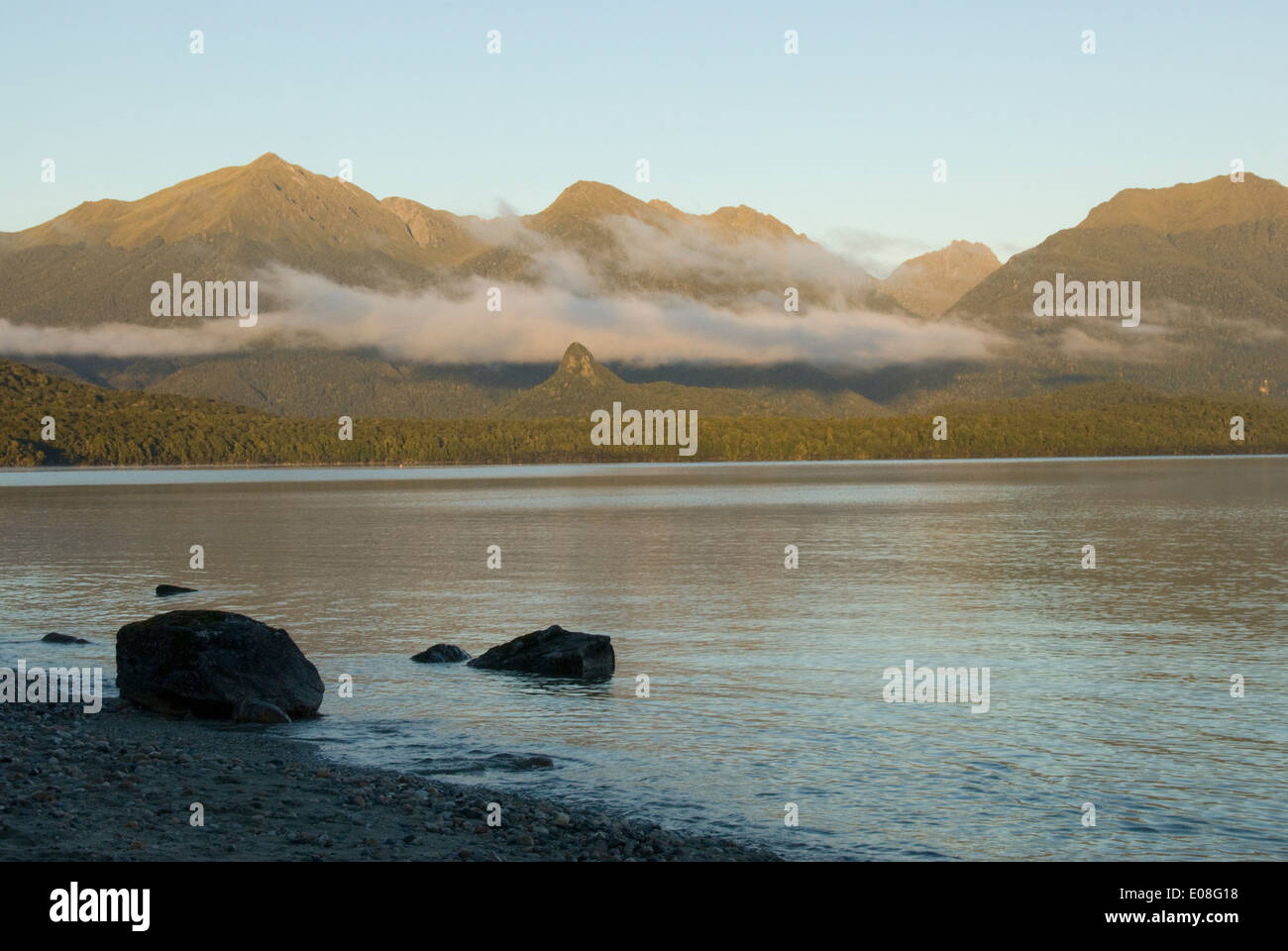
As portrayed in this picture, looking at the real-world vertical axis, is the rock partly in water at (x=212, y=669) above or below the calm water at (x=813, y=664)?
above

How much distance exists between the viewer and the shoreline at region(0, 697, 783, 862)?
18.1 m

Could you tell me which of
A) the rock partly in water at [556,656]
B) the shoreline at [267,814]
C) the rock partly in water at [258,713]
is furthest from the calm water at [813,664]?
the shoreline at [267,814]

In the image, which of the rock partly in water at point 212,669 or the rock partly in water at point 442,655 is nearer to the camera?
the rock partly in water at point 212,669

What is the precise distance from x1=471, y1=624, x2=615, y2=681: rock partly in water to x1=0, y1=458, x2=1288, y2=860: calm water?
3.29 feet

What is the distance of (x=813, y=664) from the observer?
38094mm

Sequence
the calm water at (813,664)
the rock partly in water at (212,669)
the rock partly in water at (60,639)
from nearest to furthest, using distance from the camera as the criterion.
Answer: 1. the calm water at (813,664)
2. the rock partly in water at (212,669)
3. the rock partly in water at (60,639)

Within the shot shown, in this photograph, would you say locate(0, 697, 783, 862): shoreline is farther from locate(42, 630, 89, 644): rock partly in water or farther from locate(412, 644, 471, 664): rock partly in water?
locate(42, 630, 89, 644): rock partly in water

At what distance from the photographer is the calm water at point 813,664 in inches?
870

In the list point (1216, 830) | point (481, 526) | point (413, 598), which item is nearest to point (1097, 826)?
point (1216, 830)

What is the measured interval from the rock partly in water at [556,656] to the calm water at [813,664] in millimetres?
1003

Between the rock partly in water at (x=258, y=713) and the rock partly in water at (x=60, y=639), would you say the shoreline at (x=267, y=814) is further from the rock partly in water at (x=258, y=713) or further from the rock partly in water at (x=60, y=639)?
the rock partly in water at (x=60, y=639)

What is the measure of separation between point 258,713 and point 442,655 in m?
9.79

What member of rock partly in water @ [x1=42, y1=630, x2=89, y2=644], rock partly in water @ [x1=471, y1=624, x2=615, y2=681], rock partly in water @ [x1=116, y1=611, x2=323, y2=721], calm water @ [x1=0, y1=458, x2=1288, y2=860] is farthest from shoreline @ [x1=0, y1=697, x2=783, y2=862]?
rock partly in water @ [x1=42, y1=630, x2=89, y2=644]

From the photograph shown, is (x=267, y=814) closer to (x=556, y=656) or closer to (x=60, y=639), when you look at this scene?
(x=556, y=656)
